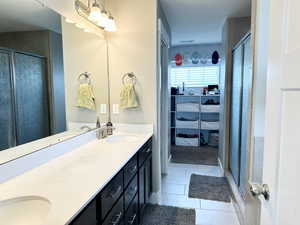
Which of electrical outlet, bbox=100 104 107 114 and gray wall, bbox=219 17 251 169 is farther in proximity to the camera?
gray wall, bbox=219 17 251 169

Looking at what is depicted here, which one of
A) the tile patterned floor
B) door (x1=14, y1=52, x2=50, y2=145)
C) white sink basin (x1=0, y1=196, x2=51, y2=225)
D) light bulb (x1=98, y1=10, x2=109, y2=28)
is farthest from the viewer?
the tile patterned floor

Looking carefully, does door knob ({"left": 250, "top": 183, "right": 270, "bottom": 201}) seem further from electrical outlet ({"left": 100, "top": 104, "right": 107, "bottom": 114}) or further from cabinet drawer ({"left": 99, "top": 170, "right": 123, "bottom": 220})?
electrical outlet ({"left": 100, "top": 104, "right": 107, "bottom": 114})

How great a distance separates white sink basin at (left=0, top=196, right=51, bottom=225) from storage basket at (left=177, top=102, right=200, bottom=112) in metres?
4.35

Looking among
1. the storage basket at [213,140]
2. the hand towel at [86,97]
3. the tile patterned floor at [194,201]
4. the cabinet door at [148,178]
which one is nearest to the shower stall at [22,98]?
the hand towel at [86,97]

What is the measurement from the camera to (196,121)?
5.03 m

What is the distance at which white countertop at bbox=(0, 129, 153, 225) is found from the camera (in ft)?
3.05

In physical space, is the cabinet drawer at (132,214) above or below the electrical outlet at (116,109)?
below

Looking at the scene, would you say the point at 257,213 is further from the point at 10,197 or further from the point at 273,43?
the point at 10,197

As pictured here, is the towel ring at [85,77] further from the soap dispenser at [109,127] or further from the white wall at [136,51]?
the soap dispenser at [109,127]

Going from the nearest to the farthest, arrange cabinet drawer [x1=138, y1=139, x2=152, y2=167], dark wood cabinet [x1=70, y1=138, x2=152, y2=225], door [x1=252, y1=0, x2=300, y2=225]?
door [x1=252, y1=0, x2=300, y2=225] < dark wood cabinet [x1=70, y1=138, x2=152, y2=225] < cabinet drawer [x1=138, y1=139, x2=152, y2=167]

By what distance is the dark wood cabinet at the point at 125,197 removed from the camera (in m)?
1.09

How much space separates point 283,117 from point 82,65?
1962 millimetres

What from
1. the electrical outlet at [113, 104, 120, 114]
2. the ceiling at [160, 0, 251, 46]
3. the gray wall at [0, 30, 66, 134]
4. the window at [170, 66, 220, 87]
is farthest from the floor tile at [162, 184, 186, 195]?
the window at [170, 66, 220, 87]

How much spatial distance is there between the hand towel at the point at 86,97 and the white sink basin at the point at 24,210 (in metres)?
1.24
